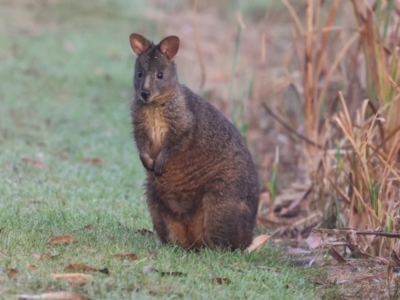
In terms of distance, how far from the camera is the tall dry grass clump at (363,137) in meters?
5.60

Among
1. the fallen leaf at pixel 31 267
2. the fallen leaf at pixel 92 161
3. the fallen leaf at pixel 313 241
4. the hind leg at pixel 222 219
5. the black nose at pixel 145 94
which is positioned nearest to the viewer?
the fallen leaf at pixel 31 267

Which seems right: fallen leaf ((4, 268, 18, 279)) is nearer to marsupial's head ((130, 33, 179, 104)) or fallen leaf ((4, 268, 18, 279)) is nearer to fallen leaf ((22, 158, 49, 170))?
marsupial's head ((130, 33, 179, 104))

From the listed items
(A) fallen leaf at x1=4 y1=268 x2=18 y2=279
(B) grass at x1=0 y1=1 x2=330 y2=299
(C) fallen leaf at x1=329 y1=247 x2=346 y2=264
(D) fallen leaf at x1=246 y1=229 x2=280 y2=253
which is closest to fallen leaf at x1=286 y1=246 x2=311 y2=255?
(B) grass at x1=0 y1=1 x2=330 y2=299

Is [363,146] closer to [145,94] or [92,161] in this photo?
[145,94]

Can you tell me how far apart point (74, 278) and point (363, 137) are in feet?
10.4

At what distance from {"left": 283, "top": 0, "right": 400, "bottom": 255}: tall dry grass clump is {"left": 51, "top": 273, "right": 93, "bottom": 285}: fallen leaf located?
2158mm

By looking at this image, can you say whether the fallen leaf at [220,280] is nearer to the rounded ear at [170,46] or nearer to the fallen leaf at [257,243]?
the fallen leaf at [257,243]

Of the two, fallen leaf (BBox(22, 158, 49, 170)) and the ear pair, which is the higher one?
the ear pair

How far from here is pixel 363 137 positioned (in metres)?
6.43

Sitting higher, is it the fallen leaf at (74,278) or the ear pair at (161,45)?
the ear pair at (161,45)

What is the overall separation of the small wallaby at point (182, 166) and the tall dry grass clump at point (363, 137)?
87cm

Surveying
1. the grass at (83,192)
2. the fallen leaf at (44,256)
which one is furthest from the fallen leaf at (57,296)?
the fallen leaf at (44,256)

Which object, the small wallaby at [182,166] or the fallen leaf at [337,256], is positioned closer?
the small wallaby at [182,166]

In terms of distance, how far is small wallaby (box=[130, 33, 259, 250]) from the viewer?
523cm
